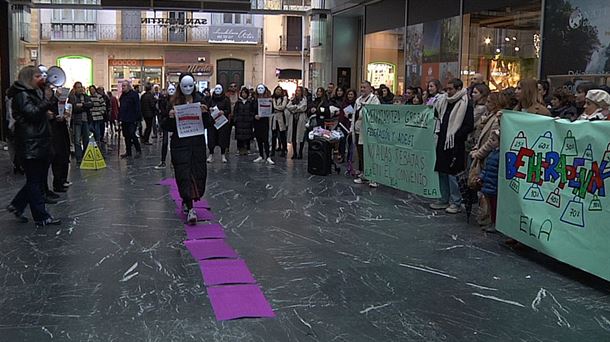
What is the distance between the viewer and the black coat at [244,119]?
50.2ft

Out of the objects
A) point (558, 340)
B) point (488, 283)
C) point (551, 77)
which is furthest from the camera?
point (551, 77)

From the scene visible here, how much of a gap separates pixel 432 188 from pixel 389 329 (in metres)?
5.06

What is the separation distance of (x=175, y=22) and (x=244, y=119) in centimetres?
2390

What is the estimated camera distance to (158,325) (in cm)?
Answer: 465

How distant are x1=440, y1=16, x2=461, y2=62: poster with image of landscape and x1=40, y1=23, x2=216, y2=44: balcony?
24308mm

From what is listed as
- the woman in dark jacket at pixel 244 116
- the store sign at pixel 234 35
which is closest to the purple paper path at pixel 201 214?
the woman in dark jacket at pixel 244 116

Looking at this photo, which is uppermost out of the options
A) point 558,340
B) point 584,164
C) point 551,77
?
point 551,77

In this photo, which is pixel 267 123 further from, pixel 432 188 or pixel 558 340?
pixel 558 340

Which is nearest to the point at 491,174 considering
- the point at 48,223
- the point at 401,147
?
the point at 401,147

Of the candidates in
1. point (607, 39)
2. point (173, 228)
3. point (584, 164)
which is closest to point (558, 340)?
point (584, 164)

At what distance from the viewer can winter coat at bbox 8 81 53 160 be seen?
24.0 feet

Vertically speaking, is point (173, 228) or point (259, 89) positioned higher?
point (259, 89)

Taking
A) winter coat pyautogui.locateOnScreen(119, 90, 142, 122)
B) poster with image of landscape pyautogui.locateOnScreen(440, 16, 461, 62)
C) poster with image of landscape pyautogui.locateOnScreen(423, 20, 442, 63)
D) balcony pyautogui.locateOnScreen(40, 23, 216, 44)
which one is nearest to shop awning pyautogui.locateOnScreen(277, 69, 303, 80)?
balcony pyautogui.locateOnScreen(40, 23, 216, 44)

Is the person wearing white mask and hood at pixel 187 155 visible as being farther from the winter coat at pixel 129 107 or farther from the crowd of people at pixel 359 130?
the winter coat at pixel 129 107
